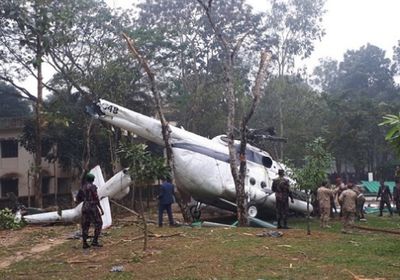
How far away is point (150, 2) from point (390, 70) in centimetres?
3270

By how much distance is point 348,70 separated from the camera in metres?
56.3

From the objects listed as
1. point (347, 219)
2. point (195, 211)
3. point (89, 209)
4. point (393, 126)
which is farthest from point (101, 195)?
point (393, 126)

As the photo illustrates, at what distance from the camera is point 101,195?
1681 centimetres

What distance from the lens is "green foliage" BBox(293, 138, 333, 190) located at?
1350 centimetres

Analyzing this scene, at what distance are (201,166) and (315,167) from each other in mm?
4464

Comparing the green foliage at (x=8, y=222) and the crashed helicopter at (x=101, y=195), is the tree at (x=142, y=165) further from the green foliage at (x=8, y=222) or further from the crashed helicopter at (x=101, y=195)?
the green foliage at (x=8, y=222)

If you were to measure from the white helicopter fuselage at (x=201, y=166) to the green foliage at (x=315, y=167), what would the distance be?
357cm

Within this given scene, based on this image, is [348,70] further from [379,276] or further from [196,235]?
[379,276]

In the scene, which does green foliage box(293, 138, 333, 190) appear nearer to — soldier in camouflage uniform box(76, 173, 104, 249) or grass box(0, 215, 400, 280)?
grass box(0, 215, 400, 280)

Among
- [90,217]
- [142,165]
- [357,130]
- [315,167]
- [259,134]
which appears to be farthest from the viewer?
[357,130]

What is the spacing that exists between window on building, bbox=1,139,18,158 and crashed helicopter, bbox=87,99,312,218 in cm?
1598

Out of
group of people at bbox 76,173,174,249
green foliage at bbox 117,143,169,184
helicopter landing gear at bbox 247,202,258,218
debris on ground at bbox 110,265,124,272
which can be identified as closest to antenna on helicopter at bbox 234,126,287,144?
helicopter landing gear at bbox 247,202,258,218

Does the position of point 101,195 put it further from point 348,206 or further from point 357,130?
point 357,130

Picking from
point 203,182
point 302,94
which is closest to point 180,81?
point 302,94
